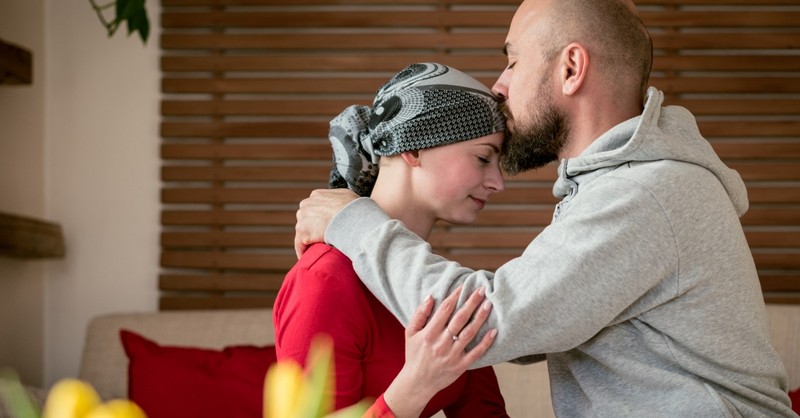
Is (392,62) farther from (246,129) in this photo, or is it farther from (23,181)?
(23,181)

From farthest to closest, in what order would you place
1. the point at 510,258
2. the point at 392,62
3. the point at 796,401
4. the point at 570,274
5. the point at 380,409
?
the point at 392,62 → the point at 510,258 → the point at 796,401 → the point at 380,409 → the point at 570,274

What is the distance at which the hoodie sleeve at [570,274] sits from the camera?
1.24m

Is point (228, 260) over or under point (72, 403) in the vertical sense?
under

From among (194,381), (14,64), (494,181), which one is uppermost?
(14,64)

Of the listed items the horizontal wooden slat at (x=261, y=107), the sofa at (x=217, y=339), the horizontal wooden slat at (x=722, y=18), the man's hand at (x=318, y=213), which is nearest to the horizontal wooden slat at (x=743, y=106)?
the horizontal wooden slat at (x=722, y=18)

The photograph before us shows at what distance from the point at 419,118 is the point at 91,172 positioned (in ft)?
6.97

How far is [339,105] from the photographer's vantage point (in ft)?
10.9

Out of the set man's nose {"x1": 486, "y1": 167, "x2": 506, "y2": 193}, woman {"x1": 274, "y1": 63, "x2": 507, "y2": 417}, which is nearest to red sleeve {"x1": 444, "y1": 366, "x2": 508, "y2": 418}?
woman {"x1": 274, "y1": 63, "x2": 507, "y2": 417}

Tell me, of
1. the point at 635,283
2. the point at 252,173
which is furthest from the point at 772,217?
the point at 635,283

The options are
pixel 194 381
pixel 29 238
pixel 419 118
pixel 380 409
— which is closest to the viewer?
pixel 380 409

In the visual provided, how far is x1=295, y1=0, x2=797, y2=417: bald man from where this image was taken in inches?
49.2

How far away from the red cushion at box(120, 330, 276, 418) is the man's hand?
1.21 meters

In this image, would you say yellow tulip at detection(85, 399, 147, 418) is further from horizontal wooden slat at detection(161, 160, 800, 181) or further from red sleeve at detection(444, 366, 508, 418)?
horizontal wooden slat at detection(161, 160, 800, 181)

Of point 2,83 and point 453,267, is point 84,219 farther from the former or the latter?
point 453,267
